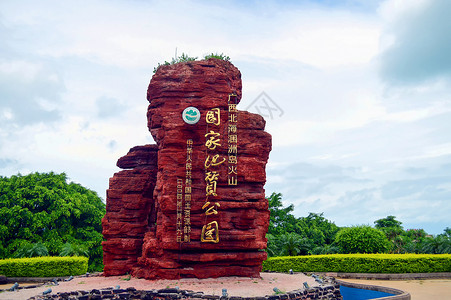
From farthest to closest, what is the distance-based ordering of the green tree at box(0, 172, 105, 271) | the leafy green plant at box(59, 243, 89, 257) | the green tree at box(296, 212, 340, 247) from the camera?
the green tree at box(296, 212, 340, 247) < the green tree at box(0, 172, 105, 271) < the leafy green plant at box(59, 243, 89, 257)

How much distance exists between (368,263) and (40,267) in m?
19.9

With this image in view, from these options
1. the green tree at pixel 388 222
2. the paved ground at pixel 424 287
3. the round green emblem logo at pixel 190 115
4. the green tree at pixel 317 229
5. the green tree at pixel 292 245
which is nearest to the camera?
the paved ground at pixel 424 287

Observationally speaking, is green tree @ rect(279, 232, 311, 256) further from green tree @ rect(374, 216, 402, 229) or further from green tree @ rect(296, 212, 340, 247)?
green tree @ rect(374, 216, 402, 229)

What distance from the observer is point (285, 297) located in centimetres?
1220

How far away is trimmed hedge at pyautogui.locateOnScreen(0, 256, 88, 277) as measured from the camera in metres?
22.0

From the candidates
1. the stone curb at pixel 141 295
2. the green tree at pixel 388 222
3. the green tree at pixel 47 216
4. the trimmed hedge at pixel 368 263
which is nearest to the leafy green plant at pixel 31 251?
the green tree at pixel 47 216

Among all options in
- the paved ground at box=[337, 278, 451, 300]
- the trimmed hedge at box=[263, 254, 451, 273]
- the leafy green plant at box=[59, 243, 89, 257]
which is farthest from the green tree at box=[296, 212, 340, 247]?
the leafy green plant at box=[59, 243, 89, 257]

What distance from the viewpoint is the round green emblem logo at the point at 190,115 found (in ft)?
51.8

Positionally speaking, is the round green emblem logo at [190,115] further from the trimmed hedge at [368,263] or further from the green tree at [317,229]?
the green tree at [317,229]

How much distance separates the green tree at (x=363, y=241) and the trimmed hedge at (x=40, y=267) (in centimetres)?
1823

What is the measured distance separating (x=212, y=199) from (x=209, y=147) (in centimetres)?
221

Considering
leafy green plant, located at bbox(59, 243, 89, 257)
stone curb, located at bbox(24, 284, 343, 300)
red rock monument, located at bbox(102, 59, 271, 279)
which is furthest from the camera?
leafy green plant, located at bbox(59, 243, 89, 257)

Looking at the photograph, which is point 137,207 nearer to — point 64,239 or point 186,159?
point 186,159

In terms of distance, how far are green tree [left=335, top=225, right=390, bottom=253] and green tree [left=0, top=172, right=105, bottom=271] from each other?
1816 centimetres
